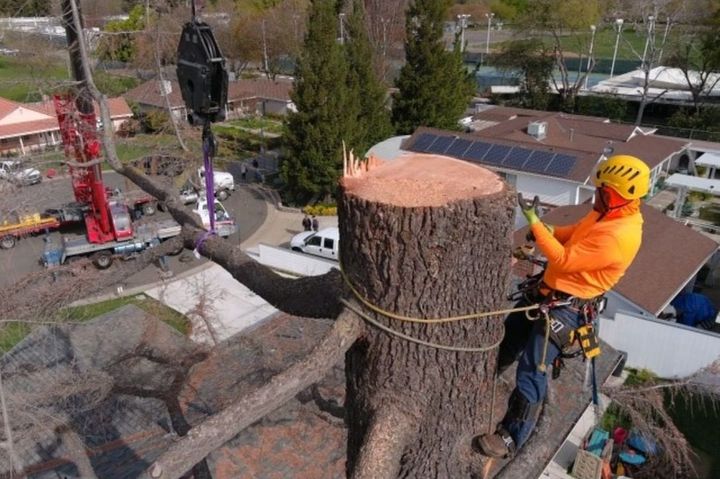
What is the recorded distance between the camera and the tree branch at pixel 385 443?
223 cm

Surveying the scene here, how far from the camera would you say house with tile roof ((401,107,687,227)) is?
19.3m

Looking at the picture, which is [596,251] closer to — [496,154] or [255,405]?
[255,405]

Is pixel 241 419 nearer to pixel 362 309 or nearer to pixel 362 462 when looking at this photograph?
pixel 362 462

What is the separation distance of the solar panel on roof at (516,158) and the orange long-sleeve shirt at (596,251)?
17.6 m

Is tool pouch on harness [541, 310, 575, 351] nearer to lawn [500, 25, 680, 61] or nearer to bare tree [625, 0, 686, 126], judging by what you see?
bare tree [625, 0, 686, 126]

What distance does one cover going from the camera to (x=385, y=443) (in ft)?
7.83

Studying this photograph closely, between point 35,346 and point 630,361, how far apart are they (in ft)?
41.3

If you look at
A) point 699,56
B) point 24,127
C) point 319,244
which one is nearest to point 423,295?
point 319,244

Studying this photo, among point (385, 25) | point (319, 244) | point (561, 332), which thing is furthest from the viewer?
point (385, 25)

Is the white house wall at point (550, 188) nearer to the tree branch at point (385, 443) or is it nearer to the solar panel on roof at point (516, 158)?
the solar panel on roof at point (516, 158)

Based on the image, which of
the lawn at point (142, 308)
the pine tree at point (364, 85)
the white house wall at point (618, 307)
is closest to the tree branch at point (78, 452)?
the lawn at point (142, 308)

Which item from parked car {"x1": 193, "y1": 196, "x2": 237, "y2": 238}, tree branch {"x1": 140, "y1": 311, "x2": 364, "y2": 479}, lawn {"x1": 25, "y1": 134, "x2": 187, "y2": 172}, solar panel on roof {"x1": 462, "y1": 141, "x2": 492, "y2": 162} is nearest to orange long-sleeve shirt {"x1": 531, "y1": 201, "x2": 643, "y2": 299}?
tree branch {"x1": 140, "y1": 311, "x2": 364, "y2": 479}

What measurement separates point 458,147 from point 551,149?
335 centimetres

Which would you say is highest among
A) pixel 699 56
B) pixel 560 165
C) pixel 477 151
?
pixel 699 56
